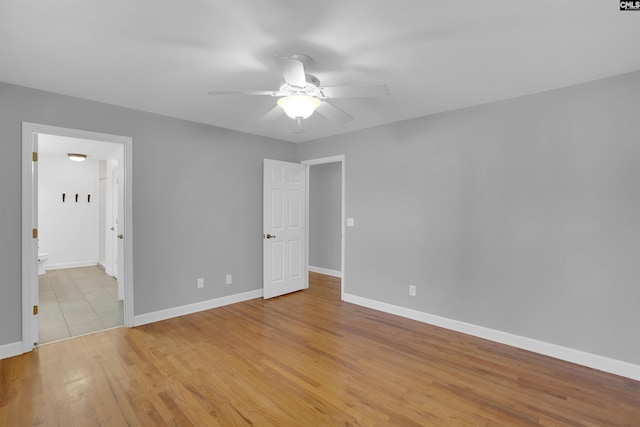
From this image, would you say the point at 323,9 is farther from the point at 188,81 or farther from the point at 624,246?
the point at 624,246

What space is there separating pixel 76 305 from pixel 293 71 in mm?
4518

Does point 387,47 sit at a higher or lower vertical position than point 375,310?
higher

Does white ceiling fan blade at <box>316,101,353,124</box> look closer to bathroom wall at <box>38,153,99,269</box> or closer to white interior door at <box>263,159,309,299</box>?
white interior door at <box>263,159,309,299</box>

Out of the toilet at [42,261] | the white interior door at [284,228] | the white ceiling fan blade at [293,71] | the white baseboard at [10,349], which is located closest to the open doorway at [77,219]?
the toilet at [42,261]

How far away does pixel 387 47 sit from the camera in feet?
7.02

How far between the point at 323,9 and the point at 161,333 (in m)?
3.46

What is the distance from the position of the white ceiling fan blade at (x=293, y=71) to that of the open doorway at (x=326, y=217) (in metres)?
4.06

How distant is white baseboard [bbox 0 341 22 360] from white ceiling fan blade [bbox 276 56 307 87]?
11.3ft

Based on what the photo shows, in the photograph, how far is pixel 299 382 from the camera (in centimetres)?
240

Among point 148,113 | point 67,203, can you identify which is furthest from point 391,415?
point 67,203

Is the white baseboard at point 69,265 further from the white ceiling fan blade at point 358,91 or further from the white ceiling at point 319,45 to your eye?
the white ceiling fan blade at point 358,91

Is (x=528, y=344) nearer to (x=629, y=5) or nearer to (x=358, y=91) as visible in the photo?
(x=629, y=5)

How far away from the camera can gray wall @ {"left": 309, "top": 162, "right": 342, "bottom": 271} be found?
626cm

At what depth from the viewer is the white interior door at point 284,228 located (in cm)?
466
